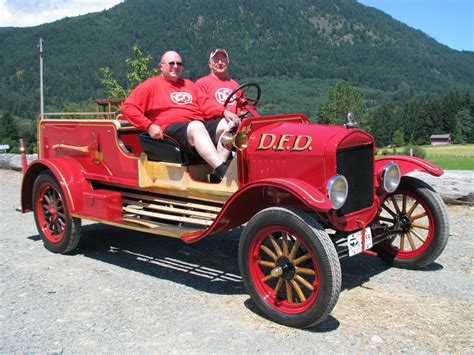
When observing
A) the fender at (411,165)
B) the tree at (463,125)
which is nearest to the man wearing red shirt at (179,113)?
the fender at (411,165)

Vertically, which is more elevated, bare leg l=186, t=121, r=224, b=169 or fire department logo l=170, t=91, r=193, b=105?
fire department logo l=170, t=91, r=193, b=105

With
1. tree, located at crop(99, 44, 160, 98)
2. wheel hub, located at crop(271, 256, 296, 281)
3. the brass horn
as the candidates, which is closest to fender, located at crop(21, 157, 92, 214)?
the brass horn

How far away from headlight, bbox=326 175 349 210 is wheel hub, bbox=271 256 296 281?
518mm

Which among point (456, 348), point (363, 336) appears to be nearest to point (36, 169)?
point (363, 336)

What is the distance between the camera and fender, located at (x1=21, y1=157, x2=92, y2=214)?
546 cm

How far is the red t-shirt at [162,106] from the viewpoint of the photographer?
201 inches

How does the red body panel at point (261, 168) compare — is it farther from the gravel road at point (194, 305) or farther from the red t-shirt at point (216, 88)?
the red t-shirt at point (216, 88)

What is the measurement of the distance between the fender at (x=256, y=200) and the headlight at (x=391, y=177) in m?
0.75

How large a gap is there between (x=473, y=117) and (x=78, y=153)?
7941cm

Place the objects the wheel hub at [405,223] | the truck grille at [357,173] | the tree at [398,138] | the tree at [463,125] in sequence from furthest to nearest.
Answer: the tree at [463,125] → the tree at [398,138] → the wheel hub at [405,223] → the truck grille at [357,173]

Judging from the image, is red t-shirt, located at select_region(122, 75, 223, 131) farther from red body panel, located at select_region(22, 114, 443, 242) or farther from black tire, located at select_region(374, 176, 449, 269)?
black tire, located at select_region(374, 176, 449, 269)

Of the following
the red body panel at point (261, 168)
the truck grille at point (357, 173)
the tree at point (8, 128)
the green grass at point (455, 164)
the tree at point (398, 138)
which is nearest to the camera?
the red body panel at point (261, 168)

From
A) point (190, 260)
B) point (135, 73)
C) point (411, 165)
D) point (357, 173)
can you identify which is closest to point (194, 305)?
point (190, 260)

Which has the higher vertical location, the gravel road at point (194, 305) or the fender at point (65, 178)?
the fender at point (65, 178)
